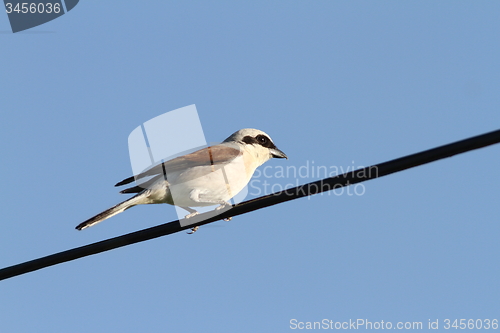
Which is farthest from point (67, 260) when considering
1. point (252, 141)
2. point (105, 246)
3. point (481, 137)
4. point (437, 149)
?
point (252, 141)

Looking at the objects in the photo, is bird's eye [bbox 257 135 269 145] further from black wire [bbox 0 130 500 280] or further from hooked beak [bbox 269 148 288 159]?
black wire [bbox 0 130 500 280]

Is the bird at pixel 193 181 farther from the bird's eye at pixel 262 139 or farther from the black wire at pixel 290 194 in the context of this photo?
the black wire at pixel 290 194

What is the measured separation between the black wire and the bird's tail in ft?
3.83

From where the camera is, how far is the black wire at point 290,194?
133 inches

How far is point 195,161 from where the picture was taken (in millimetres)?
6562

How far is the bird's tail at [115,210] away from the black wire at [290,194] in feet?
3.83

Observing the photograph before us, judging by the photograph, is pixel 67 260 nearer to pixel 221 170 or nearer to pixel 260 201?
pixel 260 201

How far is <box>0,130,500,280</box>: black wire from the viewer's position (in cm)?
338

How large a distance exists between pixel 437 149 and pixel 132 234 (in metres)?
2.44

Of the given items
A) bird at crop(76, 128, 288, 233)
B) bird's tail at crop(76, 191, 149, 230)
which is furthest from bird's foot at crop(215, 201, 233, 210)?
bird's tail at crop(76, 191, 149, 230)

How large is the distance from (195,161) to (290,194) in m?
2.73

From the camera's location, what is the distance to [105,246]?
4.39 m

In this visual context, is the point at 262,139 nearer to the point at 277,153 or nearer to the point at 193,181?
the point at 277,153

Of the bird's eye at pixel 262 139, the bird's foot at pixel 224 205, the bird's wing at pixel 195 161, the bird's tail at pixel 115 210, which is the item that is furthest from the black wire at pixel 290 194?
the bird's eye at pixel 262 139
